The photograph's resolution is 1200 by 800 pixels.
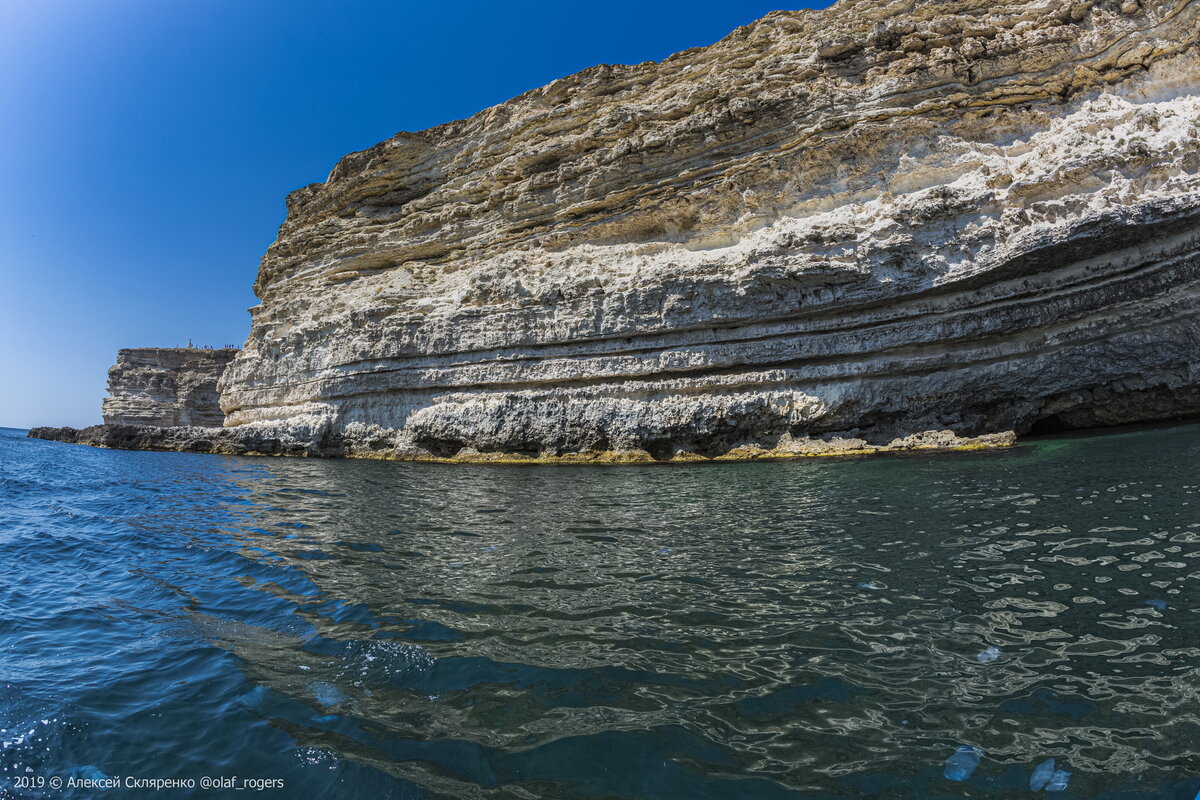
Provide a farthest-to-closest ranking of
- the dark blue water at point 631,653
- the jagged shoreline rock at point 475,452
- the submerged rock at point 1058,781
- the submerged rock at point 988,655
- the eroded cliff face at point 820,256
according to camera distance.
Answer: the jagged shoreline rock at point 475,452 < the eroded cliff face at point 820,256 < the submerged rock at point 988,655 < the dark blue water at point 631,653 < the submerged rock at point 1058,781

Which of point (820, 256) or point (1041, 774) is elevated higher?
point (820, 256)

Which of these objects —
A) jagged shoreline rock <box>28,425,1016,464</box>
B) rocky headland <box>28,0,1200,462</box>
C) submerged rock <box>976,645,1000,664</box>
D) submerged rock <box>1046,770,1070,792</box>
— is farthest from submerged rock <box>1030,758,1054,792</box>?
rocky headland <box>28,0,1200,462</box>

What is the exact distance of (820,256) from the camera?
1587 centimetres

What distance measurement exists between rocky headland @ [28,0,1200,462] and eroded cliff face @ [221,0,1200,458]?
7cm

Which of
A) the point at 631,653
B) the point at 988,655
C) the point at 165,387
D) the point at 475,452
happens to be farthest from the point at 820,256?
the point at 165,387

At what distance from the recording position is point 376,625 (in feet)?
14.2

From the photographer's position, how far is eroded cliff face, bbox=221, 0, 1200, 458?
14531 millimetres

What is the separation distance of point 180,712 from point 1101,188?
2012 centimetres

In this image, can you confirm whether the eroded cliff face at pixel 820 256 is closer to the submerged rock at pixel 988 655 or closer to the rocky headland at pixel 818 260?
the rocky headland at pixel 818 260

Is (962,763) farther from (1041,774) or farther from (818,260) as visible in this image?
(818,260)

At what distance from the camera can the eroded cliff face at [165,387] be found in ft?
164

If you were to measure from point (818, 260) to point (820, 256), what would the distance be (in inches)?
5.9

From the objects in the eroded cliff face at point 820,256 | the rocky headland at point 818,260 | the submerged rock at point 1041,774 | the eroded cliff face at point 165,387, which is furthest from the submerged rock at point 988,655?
the eroded cliff face at point 165,387

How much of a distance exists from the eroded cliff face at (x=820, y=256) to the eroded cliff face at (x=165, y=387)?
34506 mm
